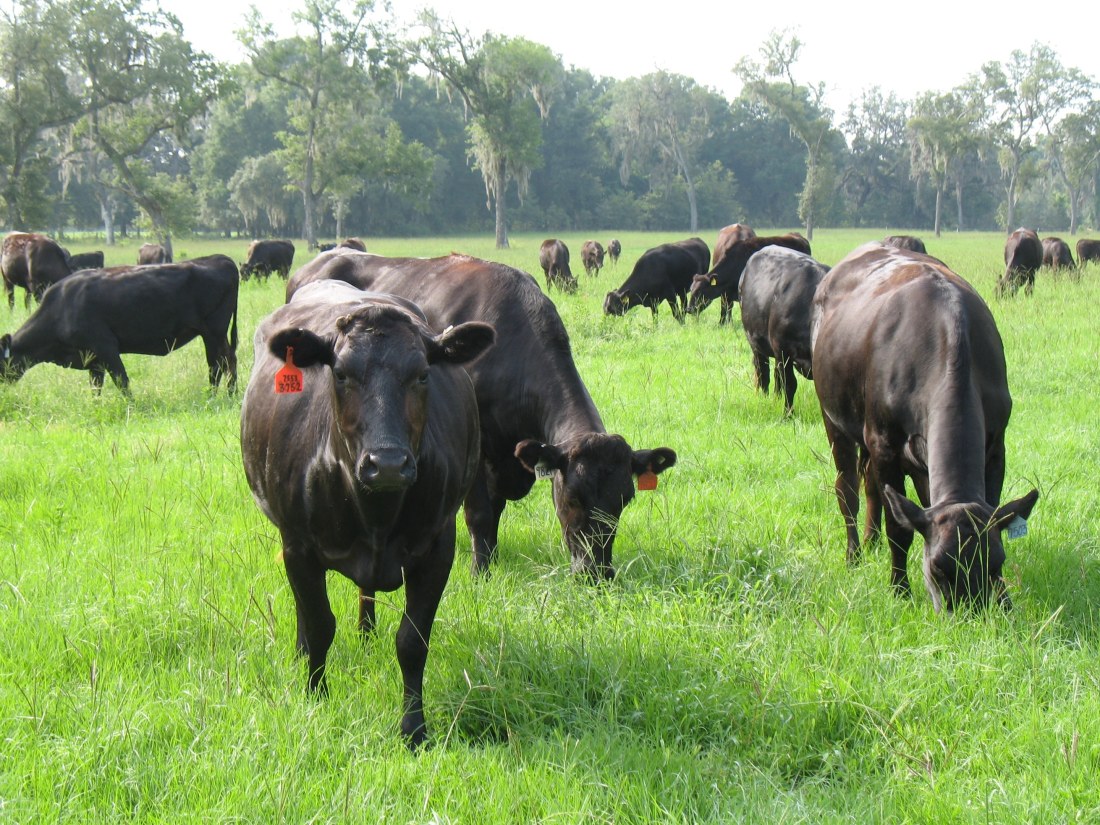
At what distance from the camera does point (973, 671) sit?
3.85 m

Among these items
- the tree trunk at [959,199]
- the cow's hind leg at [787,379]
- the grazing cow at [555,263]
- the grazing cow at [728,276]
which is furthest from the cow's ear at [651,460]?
the tree trunk at [959,199]

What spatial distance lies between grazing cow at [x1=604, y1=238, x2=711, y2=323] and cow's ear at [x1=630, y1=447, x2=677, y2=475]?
14.0 meters

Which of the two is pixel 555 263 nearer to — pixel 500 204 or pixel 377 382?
pixel 377 382

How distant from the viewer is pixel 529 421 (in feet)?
18.9

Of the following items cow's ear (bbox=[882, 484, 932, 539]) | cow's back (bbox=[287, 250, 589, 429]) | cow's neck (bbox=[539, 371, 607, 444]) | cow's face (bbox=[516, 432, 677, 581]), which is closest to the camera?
cow's ear (bbox=[882, 484, 932, 539])

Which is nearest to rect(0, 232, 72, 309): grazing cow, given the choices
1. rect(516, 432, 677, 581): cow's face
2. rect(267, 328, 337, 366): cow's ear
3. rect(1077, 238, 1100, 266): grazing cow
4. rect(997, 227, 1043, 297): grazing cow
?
rect(516, 432, 677, 581): cow's face

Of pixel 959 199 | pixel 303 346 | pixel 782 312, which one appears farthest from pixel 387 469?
pixel 959 199

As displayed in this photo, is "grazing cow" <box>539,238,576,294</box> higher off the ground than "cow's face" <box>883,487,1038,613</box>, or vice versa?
"grazing cow" <box>539,238,576,294</box>

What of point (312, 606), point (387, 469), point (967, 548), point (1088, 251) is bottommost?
point (312, 606)

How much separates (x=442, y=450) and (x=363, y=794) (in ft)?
4.38

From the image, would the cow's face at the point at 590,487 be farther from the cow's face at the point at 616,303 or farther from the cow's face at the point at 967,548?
the cow's face at the point at 616,303

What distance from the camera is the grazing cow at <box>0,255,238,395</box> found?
35.2ft

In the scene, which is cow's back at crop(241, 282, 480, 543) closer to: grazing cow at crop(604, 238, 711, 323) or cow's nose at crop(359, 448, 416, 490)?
cow's nose at crop(359, 448, 416, 490)

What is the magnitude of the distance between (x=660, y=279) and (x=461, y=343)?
1670 centimetres
